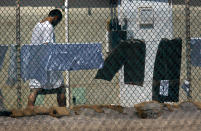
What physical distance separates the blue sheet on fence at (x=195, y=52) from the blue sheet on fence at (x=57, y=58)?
Result: 52.5 inches

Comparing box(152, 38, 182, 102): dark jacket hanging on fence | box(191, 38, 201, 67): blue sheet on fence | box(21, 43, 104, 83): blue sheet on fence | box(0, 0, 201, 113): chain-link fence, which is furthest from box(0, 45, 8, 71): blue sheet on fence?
box(191, 38, 201, 67): blue sheet on fence

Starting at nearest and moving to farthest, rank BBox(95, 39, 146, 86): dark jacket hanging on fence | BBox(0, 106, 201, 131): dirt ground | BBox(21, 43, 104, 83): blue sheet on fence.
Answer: BBox(0, 106, 201, 131): dirt ground, BBox(21, 43, 104, 83): blue sheet on fence, BBox(95, 39, 146, 86): dark jacket hanging on fence

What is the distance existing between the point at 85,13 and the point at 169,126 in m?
3.08

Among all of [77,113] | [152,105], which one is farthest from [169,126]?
[77,113]

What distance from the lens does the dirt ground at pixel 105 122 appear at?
414 cm

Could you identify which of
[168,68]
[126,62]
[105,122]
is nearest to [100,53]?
[126,62]

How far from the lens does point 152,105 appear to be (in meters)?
4.57

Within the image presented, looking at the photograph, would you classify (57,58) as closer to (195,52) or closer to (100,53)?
(100,53)

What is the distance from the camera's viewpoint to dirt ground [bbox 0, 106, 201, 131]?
414 centimetres

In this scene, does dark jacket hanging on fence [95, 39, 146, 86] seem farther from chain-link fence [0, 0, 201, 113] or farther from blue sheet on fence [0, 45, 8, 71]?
blue sheet on fence [0, 45, 8, 71]

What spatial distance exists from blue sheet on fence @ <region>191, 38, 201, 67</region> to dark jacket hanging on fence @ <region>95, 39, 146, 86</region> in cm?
72

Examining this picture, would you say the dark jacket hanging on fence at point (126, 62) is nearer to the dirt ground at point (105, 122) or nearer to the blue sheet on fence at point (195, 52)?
the blue sheet on fence at point (195, 52)

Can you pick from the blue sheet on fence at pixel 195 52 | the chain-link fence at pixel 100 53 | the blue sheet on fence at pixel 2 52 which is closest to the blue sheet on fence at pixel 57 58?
the chain-link fence at pixel 100 53

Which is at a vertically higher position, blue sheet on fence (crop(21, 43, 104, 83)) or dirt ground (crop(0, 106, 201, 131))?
blue sheet on fence (crop(21, 43, 104, 83))
